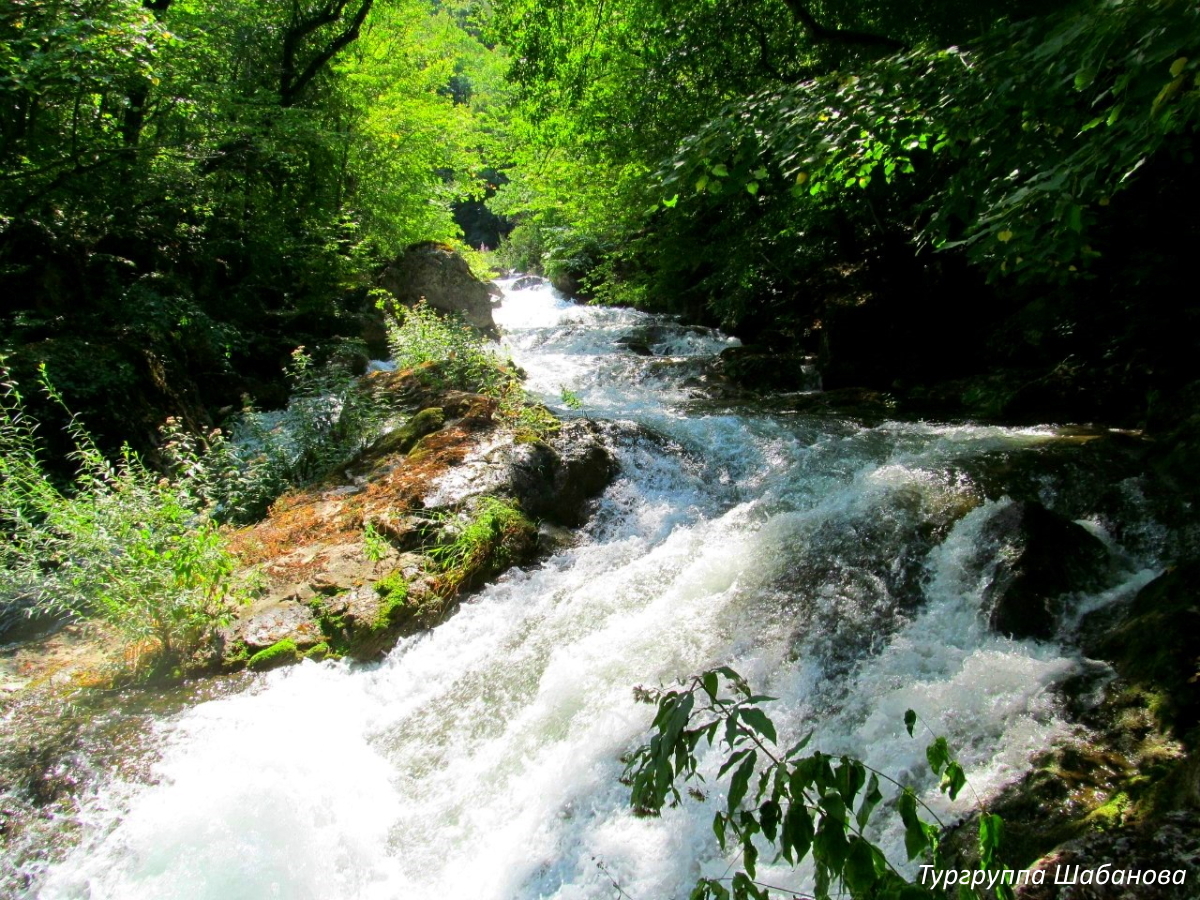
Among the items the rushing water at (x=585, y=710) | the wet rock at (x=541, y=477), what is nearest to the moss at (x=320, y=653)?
the rushing water at (x=585, y=710)

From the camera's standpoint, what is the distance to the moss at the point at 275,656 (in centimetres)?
419

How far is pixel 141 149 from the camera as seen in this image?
23.0 feet

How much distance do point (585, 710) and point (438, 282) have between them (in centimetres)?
1295

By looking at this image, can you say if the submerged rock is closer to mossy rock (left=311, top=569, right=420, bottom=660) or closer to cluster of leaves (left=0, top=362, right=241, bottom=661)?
mossy rock (left=311, top=569, right=420, bottom=660)

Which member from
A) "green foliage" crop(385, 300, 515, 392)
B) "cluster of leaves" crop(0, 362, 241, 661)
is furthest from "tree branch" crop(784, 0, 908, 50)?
"cluster of leaves" crop(0, 362, 241, 661)

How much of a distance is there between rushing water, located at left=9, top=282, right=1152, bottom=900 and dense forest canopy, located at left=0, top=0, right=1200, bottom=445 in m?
2.22

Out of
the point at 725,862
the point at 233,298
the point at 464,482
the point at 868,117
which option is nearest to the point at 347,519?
the point at 464,482

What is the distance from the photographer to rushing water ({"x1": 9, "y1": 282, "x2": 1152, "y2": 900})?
291cm

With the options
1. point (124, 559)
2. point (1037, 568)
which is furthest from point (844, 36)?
point (124, 559)

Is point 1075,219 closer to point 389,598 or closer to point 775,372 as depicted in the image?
point 389,598

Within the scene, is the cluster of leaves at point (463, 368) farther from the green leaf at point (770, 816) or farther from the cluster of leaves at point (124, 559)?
the green leaf at point (770, 816)

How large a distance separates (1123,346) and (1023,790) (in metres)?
6.49

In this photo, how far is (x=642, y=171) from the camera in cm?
1006

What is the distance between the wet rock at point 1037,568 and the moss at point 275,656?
4.70 m
